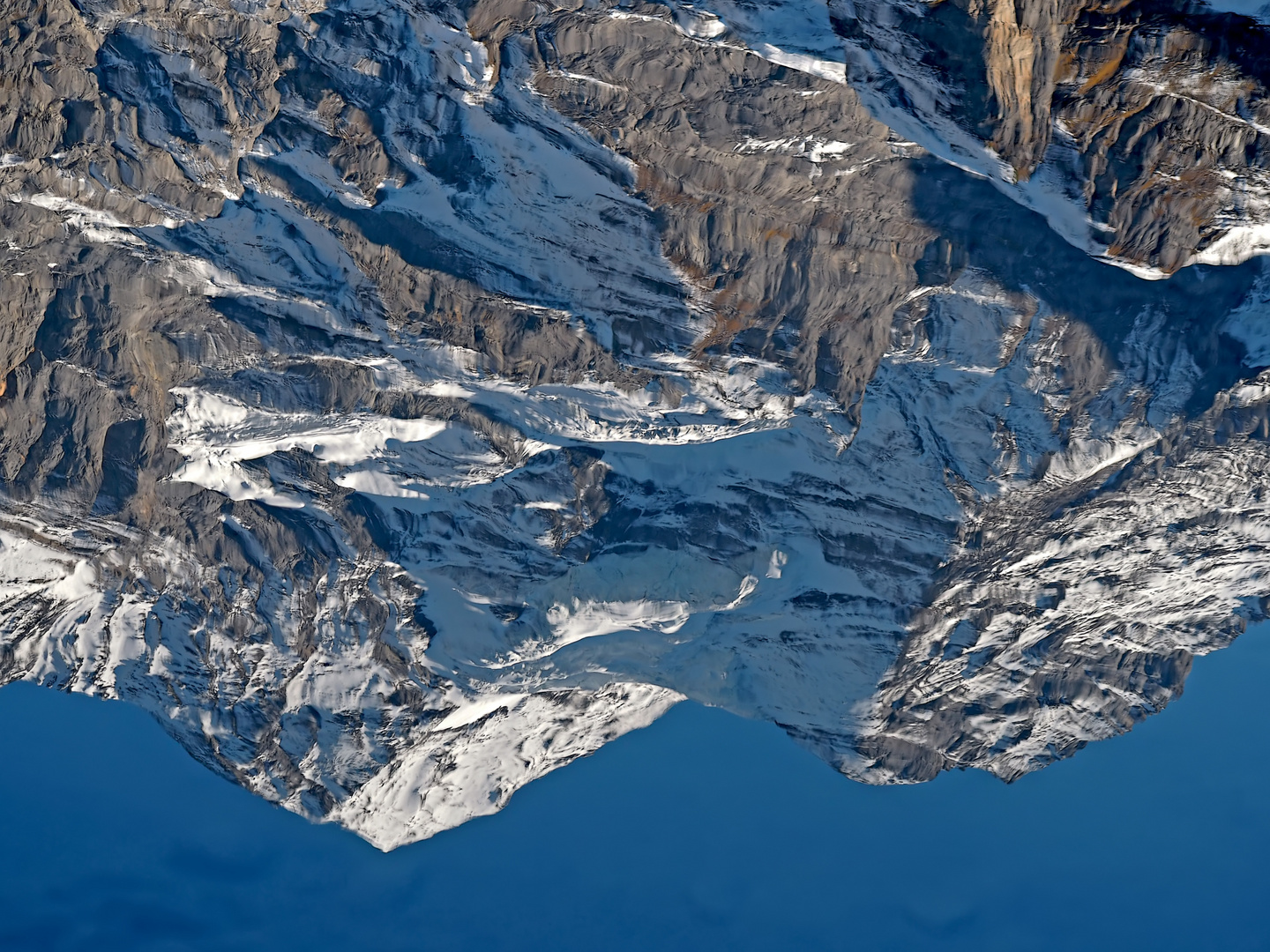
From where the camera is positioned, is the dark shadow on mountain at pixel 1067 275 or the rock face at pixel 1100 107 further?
the dark shadow on mountain at pixel 1067 275

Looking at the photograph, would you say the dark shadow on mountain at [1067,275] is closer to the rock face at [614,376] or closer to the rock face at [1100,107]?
the rock face at [614,376]

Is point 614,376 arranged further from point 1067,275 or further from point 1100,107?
point 1100,107

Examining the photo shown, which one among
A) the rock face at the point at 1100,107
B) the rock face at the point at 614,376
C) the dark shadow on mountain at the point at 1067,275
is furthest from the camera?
the dark shadow on mountain at the point at 1067,275

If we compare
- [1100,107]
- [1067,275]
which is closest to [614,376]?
[1067,275]

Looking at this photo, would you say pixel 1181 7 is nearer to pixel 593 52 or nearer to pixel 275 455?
pixel 593 52

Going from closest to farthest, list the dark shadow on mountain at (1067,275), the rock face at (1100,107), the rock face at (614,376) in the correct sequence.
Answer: the rock face at (1100,107), the rock face at (614,376), the dark shadow on mountain at (1067,275)

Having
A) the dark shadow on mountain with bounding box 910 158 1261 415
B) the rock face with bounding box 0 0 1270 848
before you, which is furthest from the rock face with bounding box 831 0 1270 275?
the dark shadow on mountain with bounding box 910 158 1261 415

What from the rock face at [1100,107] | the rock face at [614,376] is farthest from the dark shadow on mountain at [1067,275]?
the rock face at [1100,107]

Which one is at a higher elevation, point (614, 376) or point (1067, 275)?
point (1067, 275)

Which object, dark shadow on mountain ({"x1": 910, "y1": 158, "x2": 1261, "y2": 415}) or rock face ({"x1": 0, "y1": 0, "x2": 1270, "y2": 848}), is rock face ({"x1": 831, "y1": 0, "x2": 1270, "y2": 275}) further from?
dark shadow on mountain ({"x1": 910, "y1": 158, "x2": 1261, "y2": 415})
